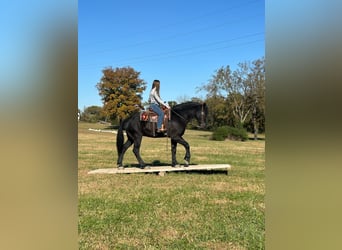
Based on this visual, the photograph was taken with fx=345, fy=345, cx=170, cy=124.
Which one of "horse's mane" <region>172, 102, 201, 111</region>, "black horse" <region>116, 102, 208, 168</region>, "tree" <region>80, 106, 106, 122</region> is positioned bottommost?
"black horse" <region>116, 102, 208, 168</region>

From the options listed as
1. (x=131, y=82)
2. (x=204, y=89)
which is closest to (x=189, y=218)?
(x=204, y=89)

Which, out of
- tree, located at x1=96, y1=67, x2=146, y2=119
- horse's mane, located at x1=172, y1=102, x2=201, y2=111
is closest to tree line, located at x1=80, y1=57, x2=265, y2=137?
tree, located at x1=96, y1=67, x2=146, y2=119

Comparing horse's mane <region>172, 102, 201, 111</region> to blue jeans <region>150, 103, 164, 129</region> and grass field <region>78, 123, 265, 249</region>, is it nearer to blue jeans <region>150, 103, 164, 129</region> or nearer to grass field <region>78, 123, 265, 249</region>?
blue jeans <region>150, 103, 164, 129</region>

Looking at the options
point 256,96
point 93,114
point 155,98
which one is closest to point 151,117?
point 155,98

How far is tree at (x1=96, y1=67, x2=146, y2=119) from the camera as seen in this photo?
38.1m

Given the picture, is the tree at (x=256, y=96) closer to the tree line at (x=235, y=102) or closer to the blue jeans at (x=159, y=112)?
the tree line at (x=235, y=102)

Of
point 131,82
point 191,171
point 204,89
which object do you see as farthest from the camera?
point 131,82

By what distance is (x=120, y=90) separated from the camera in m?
40.8

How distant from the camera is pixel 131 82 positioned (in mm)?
41219

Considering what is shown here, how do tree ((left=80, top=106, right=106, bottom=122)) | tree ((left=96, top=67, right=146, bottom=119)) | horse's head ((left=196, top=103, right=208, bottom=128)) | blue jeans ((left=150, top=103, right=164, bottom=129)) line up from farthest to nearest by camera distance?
tree ((left=80, top=106, right=106, bottom=122)), tree ((left=96, top=67, right=146, bottom=119)), horse's head ((left=196, top=103, right=208, bottom=128)), blue jeans ((left=150, top=103, right=164, bottom=129))

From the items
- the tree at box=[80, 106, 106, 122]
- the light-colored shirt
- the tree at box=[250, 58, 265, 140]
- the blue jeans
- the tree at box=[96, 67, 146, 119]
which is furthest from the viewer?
the tree at box=[80, 106, 106, 122]

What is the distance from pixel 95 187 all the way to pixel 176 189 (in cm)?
151

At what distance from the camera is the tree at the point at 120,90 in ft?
125
